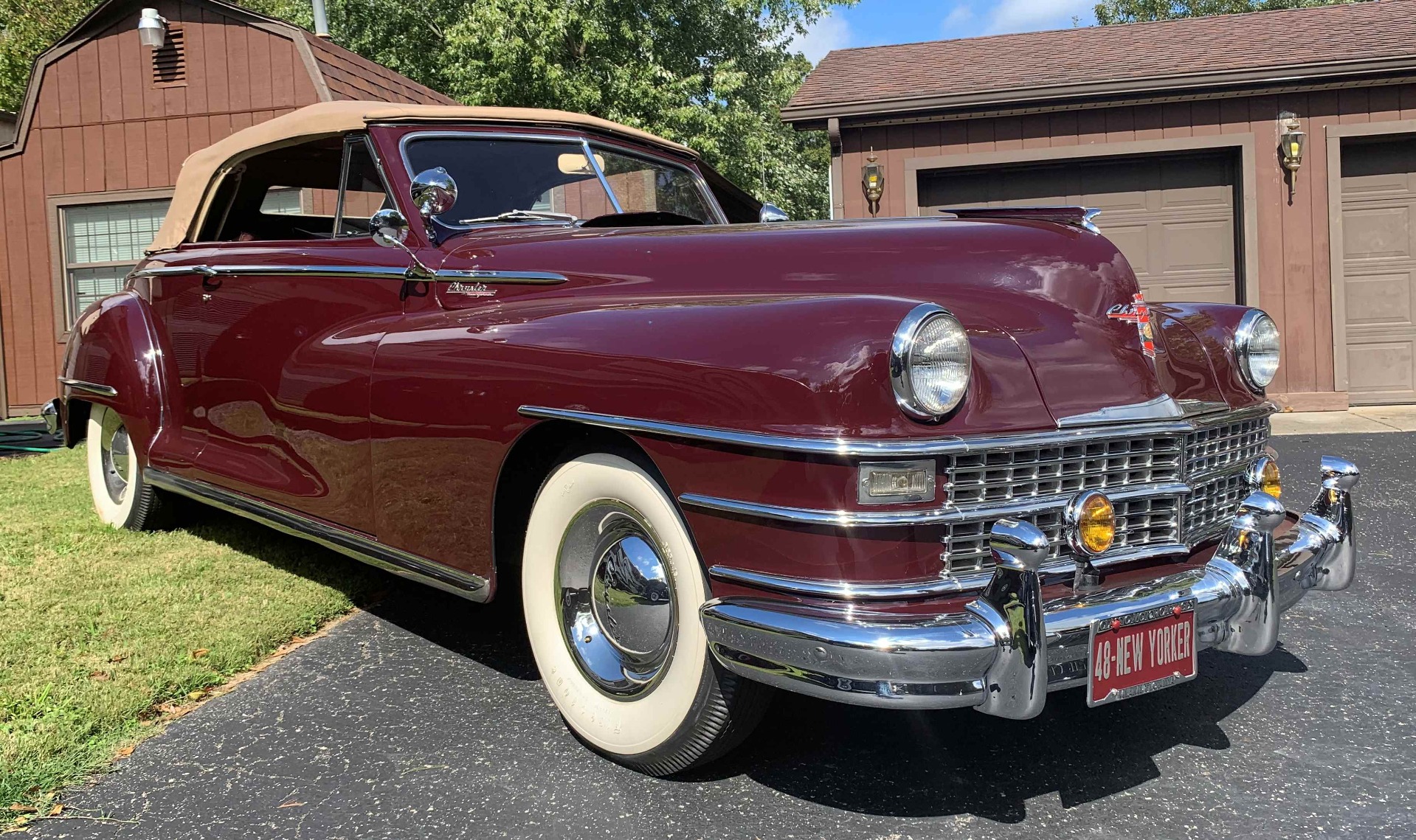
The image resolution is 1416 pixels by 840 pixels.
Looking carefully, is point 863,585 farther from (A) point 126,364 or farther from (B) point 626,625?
(A) point 126,364

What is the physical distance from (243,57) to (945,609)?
31.6 ft

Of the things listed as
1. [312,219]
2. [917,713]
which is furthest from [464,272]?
[312,219]

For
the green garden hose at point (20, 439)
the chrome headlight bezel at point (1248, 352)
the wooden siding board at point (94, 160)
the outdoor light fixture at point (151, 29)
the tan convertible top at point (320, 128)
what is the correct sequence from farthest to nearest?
the wooden siding board at point (94, 160) < the outdoor light fixture at point (151, 29) < the green garden hose at point (20, 439) < the tan convertible top at point (320, 128) < the chrome headlight bezel at point (1248, 352)

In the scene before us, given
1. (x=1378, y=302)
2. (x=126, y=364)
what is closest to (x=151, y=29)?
(x=126, y=364)

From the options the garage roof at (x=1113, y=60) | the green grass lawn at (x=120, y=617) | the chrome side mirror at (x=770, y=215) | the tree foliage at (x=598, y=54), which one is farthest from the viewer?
the tree foliage at (x=598, y=54)

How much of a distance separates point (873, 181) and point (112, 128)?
7.15m

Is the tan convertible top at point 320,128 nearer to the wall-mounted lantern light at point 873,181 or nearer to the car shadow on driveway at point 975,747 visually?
the car shadow on driveway at point 975,747

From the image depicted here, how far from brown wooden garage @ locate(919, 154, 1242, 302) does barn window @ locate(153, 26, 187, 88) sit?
7.05m

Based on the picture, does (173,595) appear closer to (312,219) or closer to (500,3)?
(312,219)

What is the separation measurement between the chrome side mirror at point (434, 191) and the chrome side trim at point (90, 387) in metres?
2.28

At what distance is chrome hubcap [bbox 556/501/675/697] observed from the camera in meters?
2.49

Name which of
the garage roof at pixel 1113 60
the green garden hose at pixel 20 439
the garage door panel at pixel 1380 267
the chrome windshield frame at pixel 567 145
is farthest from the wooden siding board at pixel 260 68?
the garage door panel at pixel 1380 267

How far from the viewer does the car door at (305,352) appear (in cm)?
330

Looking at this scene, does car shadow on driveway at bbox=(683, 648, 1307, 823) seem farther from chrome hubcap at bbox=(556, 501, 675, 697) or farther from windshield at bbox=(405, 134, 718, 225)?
windshield at bbox=(405, 134, 718, 225)
